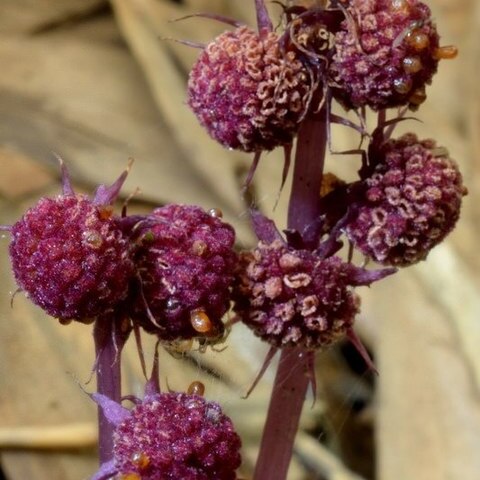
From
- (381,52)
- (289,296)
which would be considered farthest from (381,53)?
(289,296)

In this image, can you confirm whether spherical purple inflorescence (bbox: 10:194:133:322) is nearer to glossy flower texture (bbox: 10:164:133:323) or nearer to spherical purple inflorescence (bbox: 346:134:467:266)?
glossy flower texture (bbox: 10:164:133:323)

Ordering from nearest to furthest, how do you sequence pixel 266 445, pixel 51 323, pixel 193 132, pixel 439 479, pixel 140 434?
pixel 140 434 < pixel 266 445 < pixel 51 323 < pixel 439 479 < pixel 193 132

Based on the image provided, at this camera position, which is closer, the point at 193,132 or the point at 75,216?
the point at 75,216

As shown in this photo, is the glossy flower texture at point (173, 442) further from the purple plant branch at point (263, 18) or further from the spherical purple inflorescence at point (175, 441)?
the purple plant branch at point (263, 18)

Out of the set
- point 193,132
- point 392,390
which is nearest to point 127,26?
point 193,132

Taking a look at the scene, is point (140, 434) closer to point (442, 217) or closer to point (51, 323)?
point (442, 217)

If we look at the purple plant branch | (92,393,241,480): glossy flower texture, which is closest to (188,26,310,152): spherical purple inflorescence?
the purple plant branch
